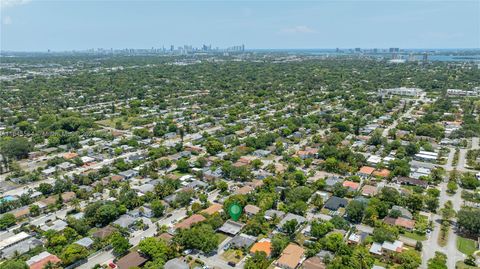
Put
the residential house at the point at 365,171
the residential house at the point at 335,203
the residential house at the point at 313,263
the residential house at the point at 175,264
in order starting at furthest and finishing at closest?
the residential house at the point at 365,171 < the residential house at the point at 335,203 < the residential house at the point at 313,263 < the residential house at the point at 175,264

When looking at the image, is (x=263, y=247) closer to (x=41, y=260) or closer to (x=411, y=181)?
(x=41, y=260)

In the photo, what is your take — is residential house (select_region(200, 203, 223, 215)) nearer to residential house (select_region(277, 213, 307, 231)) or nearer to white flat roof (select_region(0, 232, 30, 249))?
residential house (select_region(277, 213, 307, 231))

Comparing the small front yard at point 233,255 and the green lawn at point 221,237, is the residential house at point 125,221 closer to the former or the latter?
the green lawn at point 221,237

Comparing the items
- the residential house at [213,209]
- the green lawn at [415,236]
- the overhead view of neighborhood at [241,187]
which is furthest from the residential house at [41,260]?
the green lawn at [415,236]

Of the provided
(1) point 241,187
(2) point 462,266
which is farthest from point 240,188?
(2) point 462,266

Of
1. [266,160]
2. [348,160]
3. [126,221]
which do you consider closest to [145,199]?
[126,221]

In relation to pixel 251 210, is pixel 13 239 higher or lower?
lower
